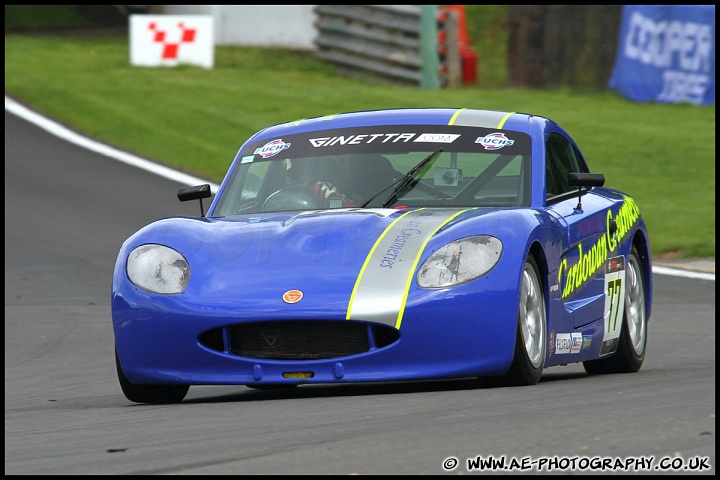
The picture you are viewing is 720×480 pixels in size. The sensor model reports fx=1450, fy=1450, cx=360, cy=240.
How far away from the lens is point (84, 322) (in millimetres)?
9891

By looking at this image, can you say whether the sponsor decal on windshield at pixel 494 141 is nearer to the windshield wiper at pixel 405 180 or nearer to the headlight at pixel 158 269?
the windshield wiper at pixel 405 180

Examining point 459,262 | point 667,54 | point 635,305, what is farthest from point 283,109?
point 459,262

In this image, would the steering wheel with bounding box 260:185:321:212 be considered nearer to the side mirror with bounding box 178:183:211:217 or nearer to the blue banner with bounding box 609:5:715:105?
the side mirror with bounding box 178:183:211:217

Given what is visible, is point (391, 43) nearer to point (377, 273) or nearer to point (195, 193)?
point (195, 193)

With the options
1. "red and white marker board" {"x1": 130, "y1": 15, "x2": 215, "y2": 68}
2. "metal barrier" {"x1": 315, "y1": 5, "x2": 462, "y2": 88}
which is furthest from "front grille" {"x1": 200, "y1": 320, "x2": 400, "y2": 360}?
"metal barrier" {"x1": 315, "y1": 5, "x2": 462, "y2": 88}

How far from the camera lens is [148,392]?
6.24 metres

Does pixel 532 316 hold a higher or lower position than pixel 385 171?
lower

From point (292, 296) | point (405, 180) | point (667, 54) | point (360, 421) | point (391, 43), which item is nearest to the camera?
point (360, 421)

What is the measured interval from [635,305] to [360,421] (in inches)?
130

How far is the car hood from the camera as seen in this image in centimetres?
571

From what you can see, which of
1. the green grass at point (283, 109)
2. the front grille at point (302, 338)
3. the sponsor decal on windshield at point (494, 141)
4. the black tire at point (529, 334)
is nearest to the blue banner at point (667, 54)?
the green grass at point (283, 109)

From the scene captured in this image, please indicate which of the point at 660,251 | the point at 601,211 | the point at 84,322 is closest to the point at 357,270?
the point at 601,211

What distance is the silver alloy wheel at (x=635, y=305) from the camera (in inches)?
298

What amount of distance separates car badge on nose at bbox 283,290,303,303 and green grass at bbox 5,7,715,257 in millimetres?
7766
